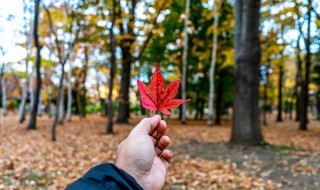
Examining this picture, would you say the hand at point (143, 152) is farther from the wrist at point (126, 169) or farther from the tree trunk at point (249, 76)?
the tree trunk at point (249, 76)

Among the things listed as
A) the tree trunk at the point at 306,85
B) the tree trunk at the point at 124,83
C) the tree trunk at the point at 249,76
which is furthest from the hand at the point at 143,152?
the tree trunk at the point at 306,85

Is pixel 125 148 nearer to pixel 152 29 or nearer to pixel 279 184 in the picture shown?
pixel 279 184

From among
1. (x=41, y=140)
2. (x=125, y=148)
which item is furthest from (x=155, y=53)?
(x=125, y=148)

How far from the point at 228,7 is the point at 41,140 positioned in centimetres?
1218

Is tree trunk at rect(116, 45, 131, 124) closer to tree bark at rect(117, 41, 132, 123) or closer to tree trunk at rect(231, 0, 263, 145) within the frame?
tree bark at rect(117, 41, 132, 123)

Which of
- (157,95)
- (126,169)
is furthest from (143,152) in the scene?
(157,95)

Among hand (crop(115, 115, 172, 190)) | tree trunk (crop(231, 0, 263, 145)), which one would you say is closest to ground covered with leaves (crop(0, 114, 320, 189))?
tree trunk (crop(231, 0, 263, 145))

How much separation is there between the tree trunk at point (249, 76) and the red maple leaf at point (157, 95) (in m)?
6.32

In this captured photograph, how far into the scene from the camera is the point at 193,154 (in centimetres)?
696

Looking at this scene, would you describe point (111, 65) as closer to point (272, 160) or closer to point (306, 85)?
point (272, 160)

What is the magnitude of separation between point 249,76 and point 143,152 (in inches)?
251

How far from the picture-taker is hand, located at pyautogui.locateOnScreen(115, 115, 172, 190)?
4.61ft

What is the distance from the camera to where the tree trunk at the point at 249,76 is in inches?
283

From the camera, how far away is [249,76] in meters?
7.23
